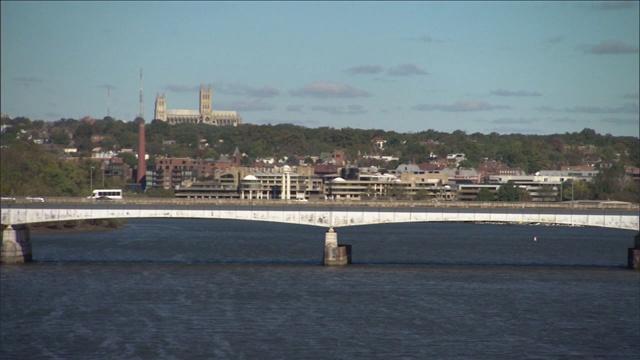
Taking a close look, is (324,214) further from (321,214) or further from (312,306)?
(312,306)

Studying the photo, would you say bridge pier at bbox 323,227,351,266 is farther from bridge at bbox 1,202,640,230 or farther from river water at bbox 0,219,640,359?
bridge at bbox 1,202,640,230

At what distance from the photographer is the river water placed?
2048 inches

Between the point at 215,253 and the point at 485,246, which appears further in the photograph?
the point at 485,246

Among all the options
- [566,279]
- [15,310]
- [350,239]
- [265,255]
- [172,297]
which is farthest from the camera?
[350,239]

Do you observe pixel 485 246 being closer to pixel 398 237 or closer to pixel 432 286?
pixel 398 237

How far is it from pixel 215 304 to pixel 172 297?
12.6 feet

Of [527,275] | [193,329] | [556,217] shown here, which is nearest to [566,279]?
[527,275]

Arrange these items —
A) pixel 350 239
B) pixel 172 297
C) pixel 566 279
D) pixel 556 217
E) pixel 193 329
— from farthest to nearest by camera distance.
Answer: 1. pixel 350 239
2. pixel 556 217
3. pixel 566 279
4. pixel 172 297
5. pixel 193 329

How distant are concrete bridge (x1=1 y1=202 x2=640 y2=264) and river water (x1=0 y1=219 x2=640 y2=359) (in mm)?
3287

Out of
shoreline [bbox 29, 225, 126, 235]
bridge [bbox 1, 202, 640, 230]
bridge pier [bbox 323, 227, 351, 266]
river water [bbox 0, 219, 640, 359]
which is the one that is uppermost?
bridge [bbox 1, 202, 640, 230]

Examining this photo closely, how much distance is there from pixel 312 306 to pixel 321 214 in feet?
79.7

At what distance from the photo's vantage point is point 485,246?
120 m

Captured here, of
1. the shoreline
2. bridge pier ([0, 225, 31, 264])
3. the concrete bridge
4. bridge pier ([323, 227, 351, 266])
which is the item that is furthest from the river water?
the shoreline

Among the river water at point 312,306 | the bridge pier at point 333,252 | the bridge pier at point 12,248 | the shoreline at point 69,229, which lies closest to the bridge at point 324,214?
the bridge pier at point 12,248
